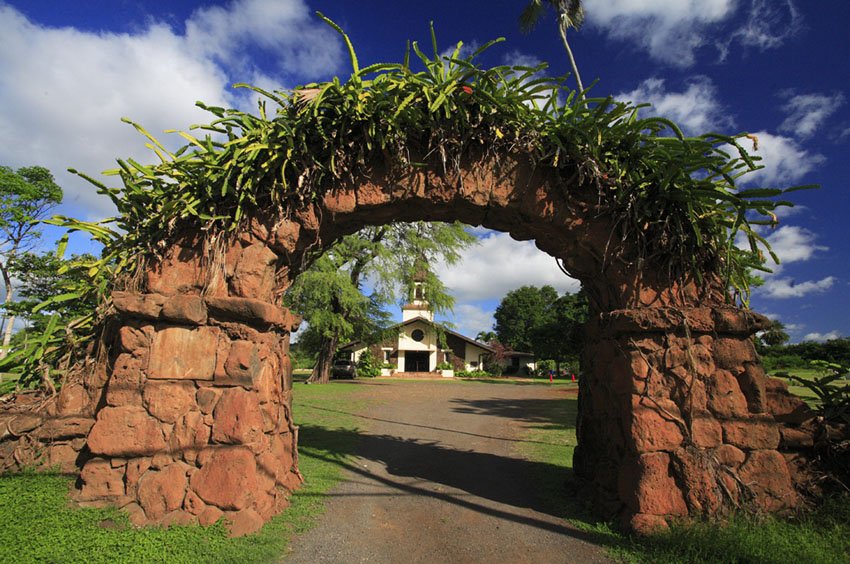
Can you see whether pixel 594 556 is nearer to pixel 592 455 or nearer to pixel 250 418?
pixel 592 455

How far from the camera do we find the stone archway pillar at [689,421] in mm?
3541

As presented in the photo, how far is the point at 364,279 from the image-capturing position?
22844 mm

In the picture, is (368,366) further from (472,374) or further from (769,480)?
(769,480)

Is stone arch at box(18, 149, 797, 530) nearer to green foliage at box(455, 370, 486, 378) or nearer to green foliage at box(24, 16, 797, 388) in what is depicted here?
green foliage at box(24, 16, 797, 388)

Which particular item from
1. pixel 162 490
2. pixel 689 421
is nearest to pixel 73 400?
pixel 162 490

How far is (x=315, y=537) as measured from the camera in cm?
359

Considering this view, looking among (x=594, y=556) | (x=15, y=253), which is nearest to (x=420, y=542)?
(x=594, y=556)

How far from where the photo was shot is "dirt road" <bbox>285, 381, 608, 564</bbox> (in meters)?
3.40

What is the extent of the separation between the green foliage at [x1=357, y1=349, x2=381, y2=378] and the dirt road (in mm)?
25470

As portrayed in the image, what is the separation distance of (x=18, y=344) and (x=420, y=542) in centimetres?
438

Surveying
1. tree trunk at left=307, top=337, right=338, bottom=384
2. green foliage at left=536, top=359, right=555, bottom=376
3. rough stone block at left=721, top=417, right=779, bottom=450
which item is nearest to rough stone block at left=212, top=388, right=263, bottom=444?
rough stone block at left=721, top=417, right=779, bottom=450

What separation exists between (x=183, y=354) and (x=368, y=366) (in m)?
30.6

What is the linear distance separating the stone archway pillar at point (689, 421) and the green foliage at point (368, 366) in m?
30.1

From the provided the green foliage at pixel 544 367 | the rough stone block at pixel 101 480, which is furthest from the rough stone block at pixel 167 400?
the green foliage at pixel 544 367
